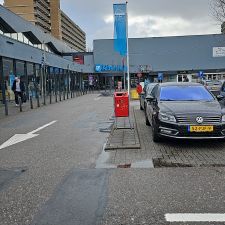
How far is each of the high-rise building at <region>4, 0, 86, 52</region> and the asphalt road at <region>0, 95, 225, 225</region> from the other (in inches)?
4500

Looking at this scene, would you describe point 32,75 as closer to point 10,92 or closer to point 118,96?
A: point 10,92

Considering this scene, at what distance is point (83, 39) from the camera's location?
6860 inches

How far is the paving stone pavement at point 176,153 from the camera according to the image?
7062 mm

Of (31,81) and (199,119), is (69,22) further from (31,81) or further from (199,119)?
(199,119)

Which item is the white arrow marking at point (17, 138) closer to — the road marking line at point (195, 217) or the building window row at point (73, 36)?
the road marking line at point (195, 217)

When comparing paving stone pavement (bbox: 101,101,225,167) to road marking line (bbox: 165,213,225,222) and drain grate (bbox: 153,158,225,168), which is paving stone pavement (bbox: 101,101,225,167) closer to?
drain grate (bbox: 153,158,225,168)

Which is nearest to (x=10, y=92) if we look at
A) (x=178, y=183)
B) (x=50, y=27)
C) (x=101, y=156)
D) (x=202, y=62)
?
(x=101, y=156)

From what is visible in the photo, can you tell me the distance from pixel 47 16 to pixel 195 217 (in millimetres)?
137543

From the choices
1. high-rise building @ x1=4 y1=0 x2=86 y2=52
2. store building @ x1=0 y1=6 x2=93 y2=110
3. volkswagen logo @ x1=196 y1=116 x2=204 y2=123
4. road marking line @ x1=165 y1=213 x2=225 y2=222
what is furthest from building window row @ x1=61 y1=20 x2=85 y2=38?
road marking line @ x1=165 y1=213 x2=225 y2=222

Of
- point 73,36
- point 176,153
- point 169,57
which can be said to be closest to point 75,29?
point 73,36

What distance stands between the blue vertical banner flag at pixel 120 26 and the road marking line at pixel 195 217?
16552 mm

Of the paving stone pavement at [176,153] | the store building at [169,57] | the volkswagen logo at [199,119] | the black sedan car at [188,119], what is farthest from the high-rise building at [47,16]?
the volkswagen logo at [199,119]

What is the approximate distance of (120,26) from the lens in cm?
2009

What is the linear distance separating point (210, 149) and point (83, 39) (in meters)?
171
